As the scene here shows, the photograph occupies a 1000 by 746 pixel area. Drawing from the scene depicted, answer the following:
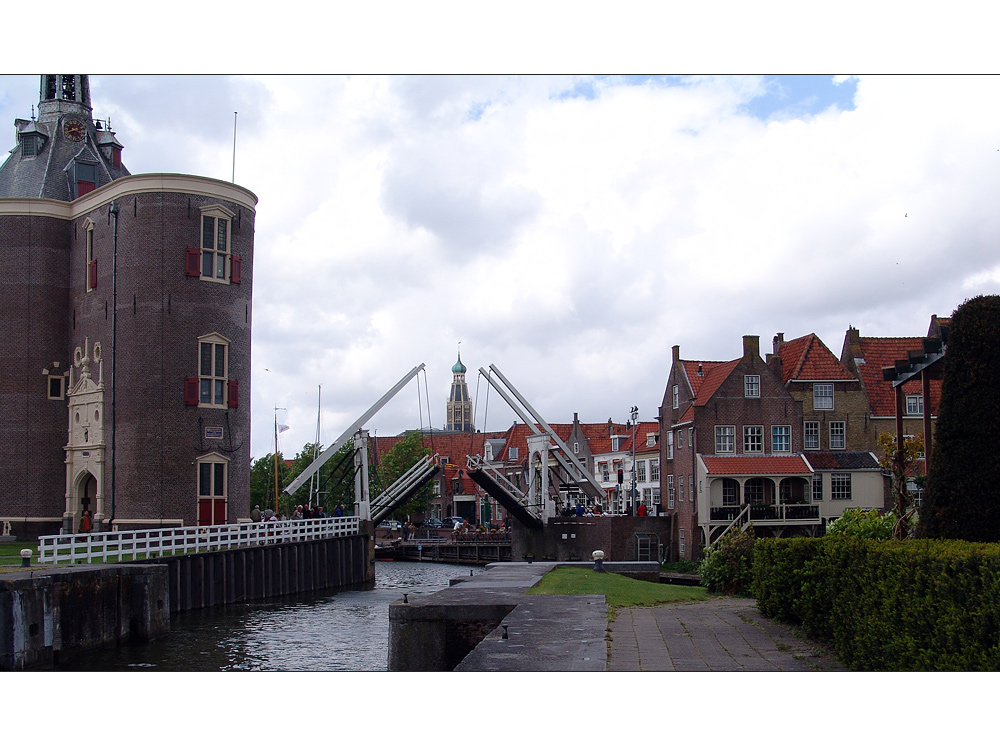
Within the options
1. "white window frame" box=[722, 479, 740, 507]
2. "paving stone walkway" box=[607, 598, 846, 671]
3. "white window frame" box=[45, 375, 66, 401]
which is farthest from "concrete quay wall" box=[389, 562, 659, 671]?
"white window frame" box=[722, 479, 740, 507]

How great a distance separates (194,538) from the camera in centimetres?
3062

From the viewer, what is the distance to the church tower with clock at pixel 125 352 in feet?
110

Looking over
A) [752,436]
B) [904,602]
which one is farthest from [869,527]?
[752,436]

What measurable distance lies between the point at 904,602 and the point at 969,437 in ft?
8.08

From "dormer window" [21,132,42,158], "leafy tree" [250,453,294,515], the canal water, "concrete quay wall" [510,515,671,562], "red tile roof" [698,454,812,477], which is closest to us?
the canal water

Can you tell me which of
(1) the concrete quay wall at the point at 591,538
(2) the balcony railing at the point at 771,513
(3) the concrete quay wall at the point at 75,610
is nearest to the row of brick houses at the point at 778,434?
(2) the balcony railing at the point at 771,513

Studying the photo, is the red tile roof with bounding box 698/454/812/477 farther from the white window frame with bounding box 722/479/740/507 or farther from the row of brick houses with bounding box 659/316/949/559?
the white window frame with bounding box 722/479/740/507

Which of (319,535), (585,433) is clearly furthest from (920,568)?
(585,433)

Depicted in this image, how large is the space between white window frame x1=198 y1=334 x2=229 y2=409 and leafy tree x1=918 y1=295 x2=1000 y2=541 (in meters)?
28.4

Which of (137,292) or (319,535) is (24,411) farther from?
(319,535)

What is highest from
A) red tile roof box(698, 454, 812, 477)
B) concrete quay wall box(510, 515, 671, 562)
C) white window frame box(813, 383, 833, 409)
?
white window frame box(813, 383, 833, 409)

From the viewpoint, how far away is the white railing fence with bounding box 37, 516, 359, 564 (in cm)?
2673

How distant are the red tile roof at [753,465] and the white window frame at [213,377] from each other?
2250cm

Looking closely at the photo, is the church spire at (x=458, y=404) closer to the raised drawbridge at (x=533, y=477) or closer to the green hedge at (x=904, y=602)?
the raised drawbridge at (x=533, y=477)
